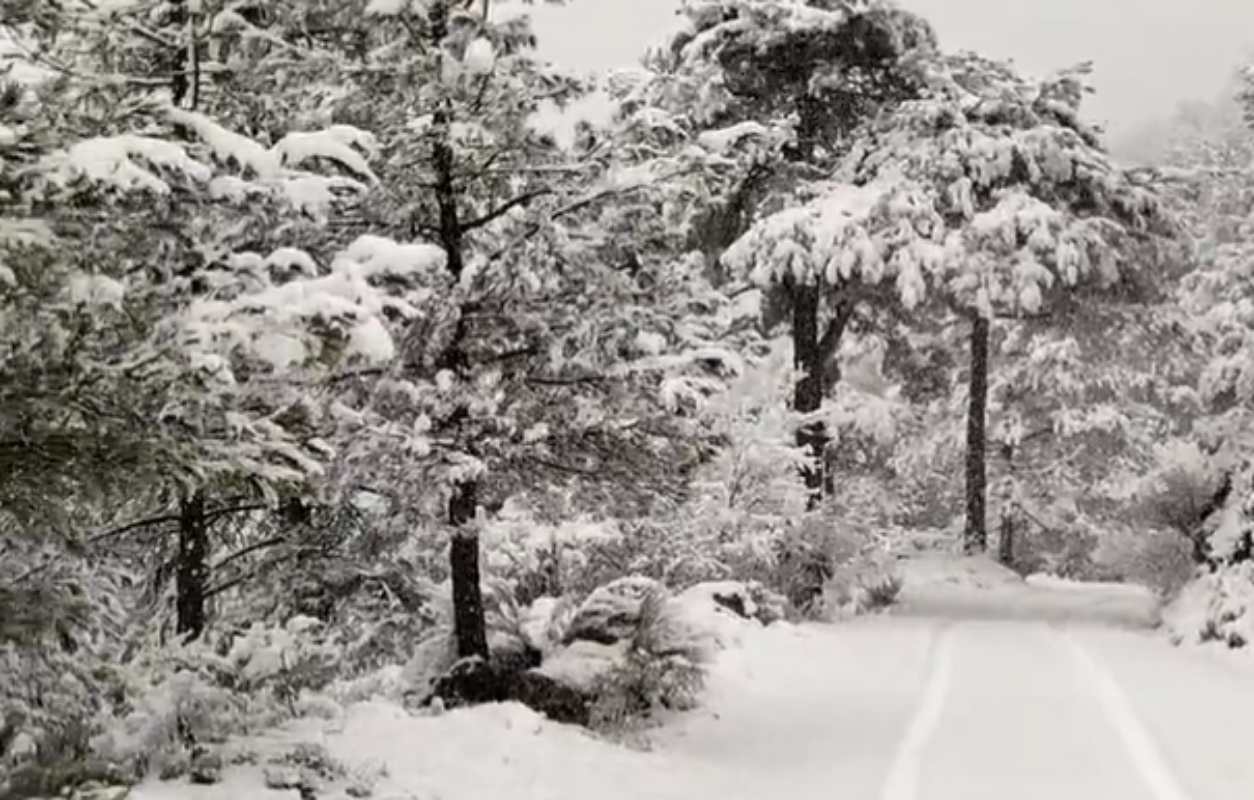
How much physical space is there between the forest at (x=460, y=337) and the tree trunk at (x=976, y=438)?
472 centimetres

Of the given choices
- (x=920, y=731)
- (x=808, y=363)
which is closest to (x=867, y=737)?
(x=920, y=731)

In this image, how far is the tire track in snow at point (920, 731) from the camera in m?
8.48

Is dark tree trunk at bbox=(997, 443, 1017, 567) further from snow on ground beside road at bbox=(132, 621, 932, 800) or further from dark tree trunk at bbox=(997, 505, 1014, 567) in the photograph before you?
snow on ground beside road at bbox=(132, 621, 932, 800)

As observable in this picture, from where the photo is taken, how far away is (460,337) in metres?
9.65

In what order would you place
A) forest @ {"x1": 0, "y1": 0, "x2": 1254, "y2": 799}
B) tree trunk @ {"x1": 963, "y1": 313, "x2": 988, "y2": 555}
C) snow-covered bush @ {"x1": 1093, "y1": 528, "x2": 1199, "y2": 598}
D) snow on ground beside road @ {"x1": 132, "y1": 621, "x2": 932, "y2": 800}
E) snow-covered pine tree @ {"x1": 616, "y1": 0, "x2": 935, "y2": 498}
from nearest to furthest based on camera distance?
1. forest @ {"x1": 0, "y1": 0, "x2": 1254, "y2": 799}
2. snow on ground beside road @ {"x1": 132, "y1": 621, "x2": 932, "y2": 800}
3. snow-covered pine tree @ {"x1": 616, "y1": 0, "x2": 935, "y2": 498}
4. snow-covered bush @ {"x1": 1093, "y1": 528, "x2": 1199, "y2": 598}
5. tree trunk @ {"x1": 963, "y1": 313, "x2": 988, "y2": 555}

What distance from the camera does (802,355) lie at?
1984cm

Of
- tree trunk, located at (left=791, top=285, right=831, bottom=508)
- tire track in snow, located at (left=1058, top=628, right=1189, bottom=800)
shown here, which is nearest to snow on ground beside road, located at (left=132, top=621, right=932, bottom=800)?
tire track in snow, located at (left=1058, top=628, right=1189, bottom=800)

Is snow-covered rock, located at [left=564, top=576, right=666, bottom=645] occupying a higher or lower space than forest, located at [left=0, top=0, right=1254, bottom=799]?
lower

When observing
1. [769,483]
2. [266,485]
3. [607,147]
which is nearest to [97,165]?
[266,485]

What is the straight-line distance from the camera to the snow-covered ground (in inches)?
320

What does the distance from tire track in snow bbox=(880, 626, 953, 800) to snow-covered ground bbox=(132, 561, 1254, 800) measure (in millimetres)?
24

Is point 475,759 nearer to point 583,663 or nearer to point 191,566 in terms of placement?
point 191,566

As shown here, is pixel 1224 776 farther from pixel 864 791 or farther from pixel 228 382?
pixel 228 382

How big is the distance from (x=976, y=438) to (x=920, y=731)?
1685 centimetres
